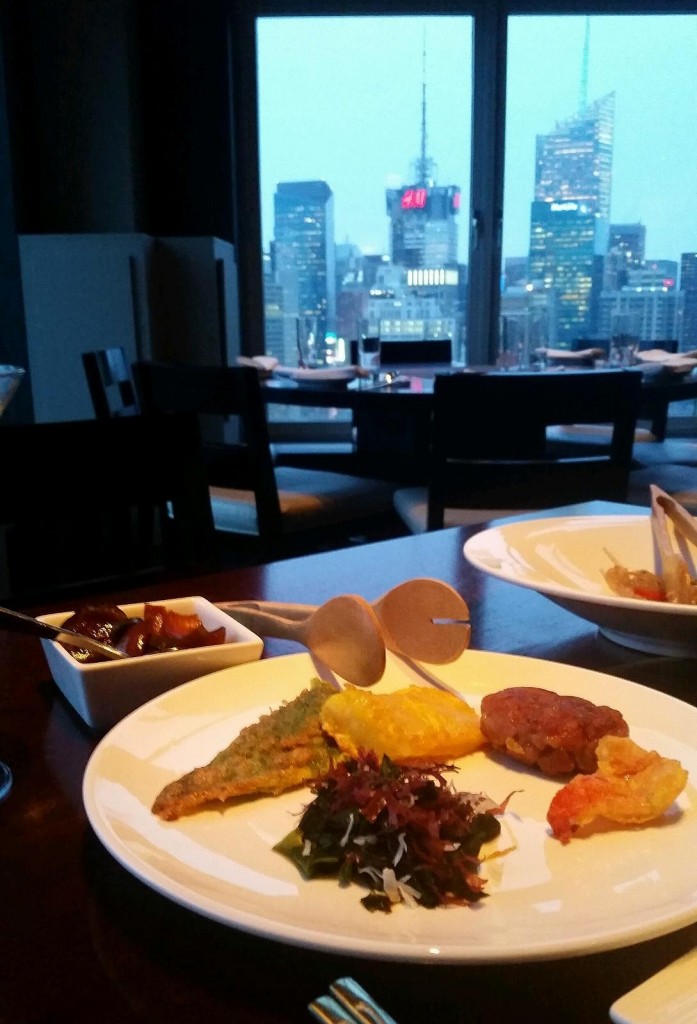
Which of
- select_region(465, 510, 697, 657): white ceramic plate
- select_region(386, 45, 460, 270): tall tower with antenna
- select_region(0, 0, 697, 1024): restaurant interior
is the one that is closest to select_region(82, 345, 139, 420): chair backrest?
select_region(0, 0, 697, 1024): restaurant interior

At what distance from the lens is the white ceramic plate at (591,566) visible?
29.1 inches

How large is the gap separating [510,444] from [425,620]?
184 centimetres

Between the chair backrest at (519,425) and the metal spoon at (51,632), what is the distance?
4.71 feet

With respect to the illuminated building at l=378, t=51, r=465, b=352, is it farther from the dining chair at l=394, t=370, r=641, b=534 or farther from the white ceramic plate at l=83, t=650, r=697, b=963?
the white ceramic plate at l=83, t=650, r=697, b=963

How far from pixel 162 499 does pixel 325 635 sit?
75cm

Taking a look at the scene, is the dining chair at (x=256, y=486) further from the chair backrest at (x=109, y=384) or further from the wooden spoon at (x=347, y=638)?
the wooden spoon at (x=347, y=638)

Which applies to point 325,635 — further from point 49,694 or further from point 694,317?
point 694,317

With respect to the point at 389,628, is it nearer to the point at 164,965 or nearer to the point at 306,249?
the point at 164,965

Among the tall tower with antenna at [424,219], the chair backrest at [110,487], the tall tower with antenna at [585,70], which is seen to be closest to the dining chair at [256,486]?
the chair backrest at [110,487]

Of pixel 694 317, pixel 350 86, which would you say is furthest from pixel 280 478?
pixel 694 317

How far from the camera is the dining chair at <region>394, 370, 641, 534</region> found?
79.9 inches

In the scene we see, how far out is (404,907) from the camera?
0.41 metres

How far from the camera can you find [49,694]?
705mm

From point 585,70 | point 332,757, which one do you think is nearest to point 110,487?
point 332,757
